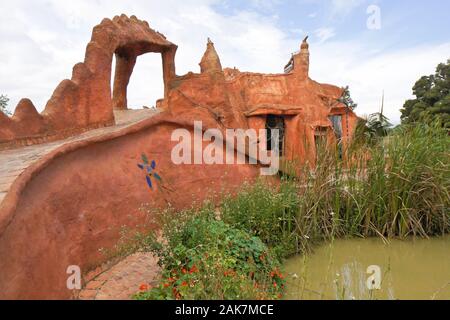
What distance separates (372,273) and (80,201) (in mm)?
3227

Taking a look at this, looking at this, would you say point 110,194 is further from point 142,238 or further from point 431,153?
point 431,153

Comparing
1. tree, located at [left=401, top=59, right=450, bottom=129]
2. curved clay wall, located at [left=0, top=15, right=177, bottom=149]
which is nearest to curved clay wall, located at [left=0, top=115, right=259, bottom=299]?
curved clay wall, located at [left=0, top=15, right=177, bottom=149]

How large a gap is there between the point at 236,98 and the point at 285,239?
7.80 metres

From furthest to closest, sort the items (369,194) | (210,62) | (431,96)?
(431,96), (210,62), (369,194)

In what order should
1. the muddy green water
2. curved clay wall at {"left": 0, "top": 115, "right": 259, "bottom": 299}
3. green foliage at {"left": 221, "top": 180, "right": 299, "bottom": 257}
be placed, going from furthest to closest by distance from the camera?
green foliage at {"left": 221, "top": 180, "right": 299, "bottom": 257}, the muddy green water, curved clay wall at {"left": 0, "top": 115, "right": 259, "bottom": 299}

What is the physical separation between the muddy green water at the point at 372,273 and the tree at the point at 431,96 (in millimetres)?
13047

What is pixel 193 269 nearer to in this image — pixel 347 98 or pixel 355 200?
pixel 355 200

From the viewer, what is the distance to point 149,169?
4.50 metres

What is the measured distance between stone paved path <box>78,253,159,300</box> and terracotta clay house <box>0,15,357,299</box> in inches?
8.2

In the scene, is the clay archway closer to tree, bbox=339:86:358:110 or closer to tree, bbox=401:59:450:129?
tree, bbox=339:86:358:110

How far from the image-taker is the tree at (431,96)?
599 inches

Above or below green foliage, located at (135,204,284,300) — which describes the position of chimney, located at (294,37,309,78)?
above

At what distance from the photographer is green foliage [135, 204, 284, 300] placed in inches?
102
